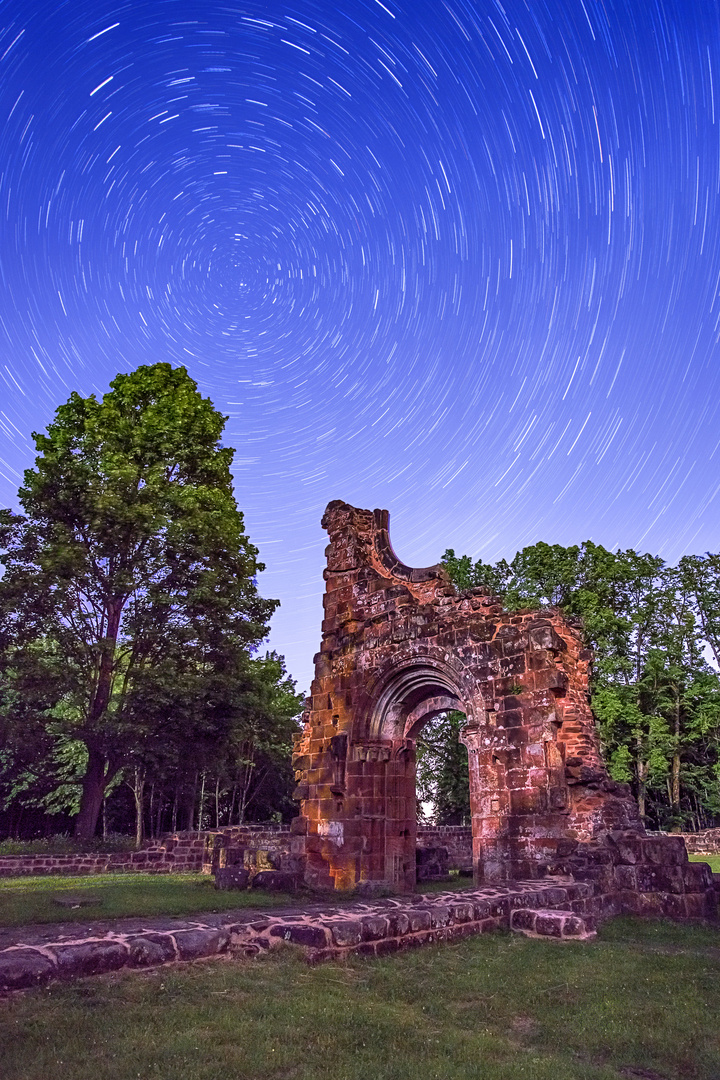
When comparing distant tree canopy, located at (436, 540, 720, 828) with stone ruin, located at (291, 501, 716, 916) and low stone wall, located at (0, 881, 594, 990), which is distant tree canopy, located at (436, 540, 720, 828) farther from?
low stone wall, located at (0, 881, 594, 990)

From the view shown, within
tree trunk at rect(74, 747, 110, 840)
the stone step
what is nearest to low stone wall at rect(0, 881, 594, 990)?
the stone step

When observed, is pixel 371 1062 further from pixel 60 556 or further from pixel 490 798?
pixel 60 556

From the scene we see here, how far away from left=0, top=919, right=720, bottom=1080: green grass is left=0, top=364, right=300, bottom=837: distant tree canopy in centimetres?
1521

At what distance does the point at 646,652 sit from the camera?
33.2 metres

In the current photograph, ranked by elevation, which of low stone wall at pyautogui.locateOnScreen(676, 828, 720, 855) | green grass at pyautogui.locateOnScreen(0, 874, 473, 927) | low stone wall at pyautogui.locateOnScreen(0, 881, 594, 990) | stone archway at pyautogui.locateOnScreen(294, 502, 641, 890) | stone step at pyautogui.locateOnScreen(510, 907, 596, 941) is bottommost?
low stone wall at pyautogui.locateOnScreen(676, 828, 720, 855)

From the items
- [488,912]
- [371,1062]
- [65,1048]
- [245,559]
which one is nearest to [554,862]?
[488,912]

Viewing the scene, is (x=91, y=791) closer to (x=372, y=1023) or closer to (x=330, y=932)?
(x=330, y=932)

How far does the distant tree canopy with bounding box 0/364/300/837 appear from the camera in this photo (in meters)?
20.1

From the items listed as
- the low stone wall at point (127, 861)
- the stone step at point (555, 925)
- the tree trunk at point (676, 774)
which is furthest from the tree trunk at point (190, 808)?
the stone step at point (555, 925)

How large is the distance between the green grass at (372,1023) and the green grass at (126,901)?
3851 millimetres

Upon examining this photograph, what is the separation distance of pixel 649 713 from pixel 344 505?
22.0 metres

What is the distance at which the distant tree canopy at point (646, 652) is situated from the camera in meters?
31.0

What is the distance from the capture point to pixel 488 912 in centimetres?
805

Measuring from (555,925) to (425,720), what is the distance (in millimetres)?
8558
